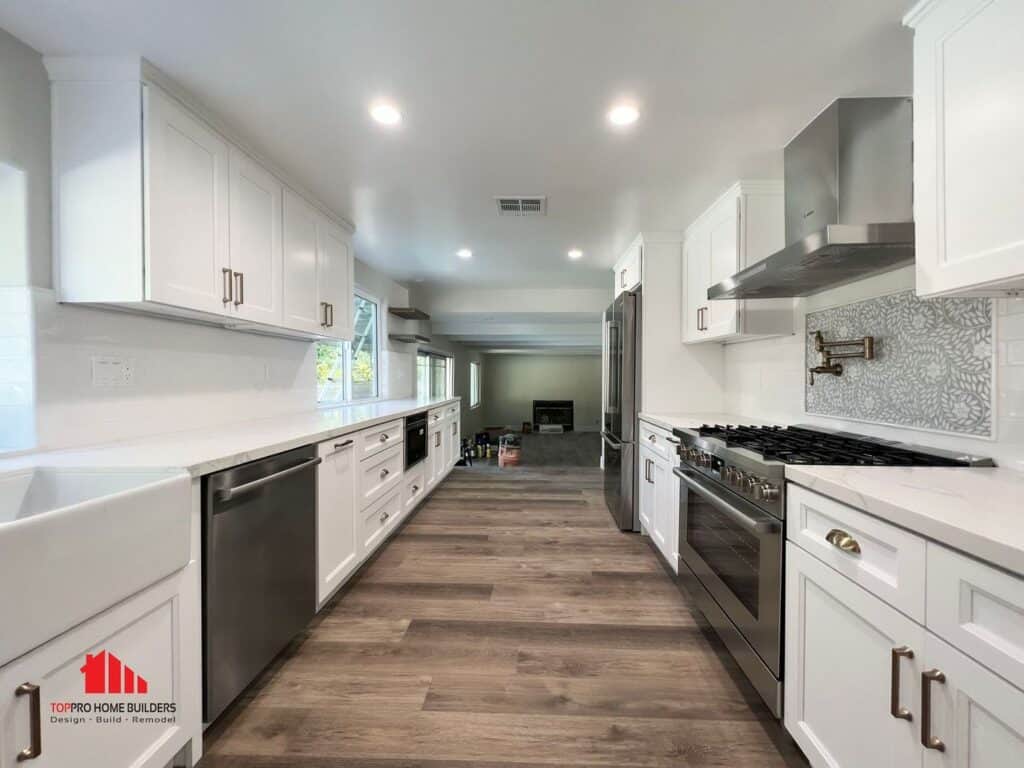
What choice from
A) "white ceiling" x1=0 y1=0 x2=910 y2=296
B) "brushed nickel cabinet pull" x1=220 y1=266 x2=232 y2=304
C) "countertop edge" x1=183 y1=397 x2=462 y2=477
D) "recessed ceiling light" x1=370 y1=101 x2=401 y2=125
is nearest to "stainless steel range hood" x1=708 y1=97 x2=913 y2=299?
"white ceiling" x1=0 y1=0 x2=910 y2=296

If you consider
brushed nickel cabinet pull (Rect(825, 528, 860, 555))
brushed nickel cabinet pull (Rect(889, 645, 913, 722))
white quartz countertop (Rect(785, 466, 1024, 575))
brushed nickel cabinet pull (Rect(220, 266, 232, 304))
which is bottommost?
brushed nickel cabinet pull (Rect(889, 645, 913, 722))

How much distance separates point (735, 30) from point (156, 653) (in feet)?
7.90

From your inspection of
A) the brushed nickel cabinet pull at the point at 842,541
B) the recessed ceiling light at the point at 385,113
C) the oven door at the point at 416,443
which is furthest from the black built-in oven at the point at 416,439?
the brushed nickel cabinet pull at the point at 842,541

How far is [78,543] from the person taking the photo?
87cm

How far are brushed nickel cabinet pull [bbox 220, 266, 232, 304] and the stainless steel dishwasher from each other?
2.50 ft

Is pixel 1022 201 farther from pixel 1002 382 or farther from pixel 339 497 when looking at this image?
pixel 339 497

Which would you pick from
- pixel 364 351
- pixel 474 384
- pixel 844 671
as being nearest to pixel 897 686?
pixel 844 671

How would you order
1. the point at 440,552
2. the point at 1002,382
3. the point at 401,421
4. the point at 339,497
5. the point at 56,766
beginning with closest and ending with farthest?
the point at 56,766
the point at 1002,382
the point at 339,497
the point at 440,552
the point at 401,421

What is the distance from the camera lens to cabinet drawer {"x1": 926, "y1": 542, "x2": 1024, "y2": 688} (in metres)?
0.68

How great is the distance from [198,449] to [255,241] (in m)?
1.14

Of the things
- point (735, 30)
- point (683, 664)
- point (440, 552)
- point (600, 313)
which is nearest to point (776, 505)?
point (683, 664)

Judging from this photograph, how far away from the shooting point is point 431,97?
63.7 inches

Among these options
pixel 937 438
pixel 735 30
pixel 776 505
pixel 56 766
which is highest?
pixel 735 30

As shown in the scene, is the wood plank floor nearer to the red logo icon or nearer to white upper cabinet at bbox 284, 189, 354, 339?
the red logo icon
